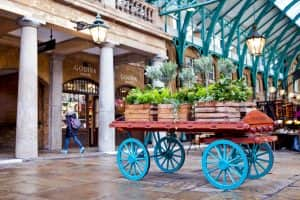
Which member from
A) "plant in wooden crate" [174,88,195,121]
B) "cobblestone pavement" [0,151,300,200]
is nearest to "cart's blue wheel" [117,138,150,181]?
"cobblestone pavement" [0,151,300,200]

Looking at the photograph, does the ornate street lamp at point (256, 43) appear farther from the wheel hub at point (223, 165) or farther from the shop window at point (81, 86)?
the shop window at point (81, 86)

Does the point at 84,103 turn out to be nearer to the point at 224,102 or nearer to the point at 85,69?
the point at 85,69

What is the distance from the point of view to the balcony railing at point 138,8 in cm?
1179

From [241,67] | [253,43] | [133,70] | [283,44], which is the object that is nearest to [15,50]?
[133,70]

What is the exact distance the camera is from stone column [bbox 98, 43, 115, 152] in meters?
10.8

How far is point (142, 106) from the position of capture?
552 cm

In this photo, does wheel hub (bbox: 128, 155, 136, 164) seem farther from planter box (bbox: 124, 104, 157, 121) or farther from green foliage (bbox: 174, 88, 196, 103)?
green foliage (bbox: 174, 88, 196, 103)

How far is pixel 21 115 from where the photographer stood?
8562mm

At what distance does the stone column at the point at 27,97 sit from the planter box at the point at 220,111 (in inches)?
212

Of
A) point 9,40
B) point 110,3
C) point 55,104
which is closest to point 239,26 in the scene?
point 110,3

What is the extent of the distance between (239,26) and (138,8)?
12.2 meters

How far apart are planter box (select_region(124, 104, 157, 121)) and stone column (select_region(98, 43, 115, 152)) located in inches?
205

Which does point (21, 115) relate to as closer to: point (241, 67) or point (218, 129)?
point (218, 129)

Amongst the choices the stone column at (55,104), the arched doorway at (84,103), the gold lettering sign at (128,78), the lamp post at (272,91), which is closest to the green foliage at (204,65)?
the stone column at (55,104)
